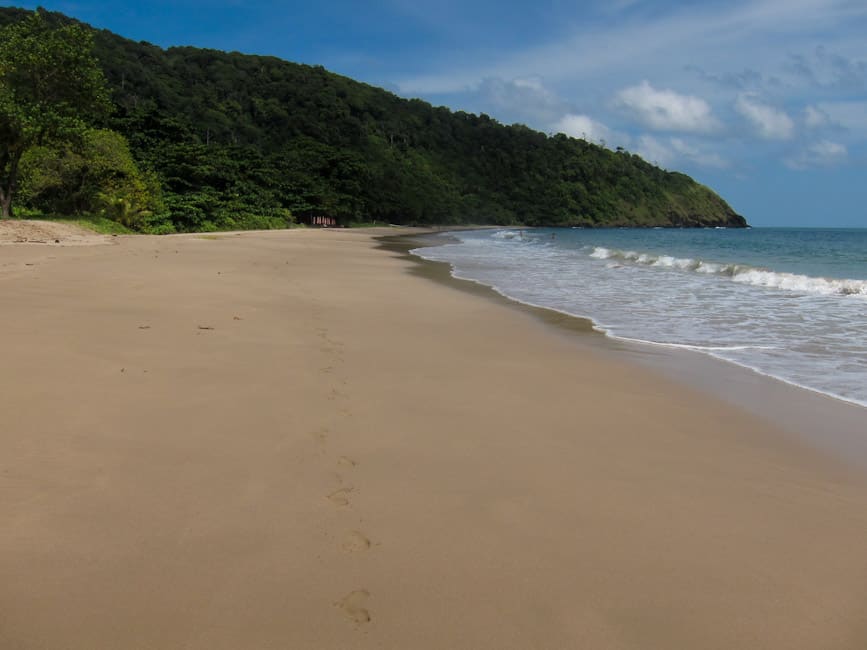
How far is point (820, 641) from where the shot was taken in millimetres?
1989

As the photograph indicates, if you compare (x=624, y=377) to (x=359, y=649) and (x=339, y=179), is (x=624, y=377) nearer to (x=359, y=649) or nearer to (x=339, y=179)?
(x=359, y=649)

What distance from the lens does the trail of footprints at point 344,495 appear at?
2.03 m

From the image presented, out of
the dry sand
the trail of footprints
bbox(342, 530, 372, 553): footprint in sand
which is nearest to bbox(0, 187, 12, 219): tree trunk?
the dry sand

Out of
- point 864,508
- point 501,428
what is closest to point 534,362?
point 501,428

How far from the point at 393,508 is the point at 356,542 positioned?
34 cm

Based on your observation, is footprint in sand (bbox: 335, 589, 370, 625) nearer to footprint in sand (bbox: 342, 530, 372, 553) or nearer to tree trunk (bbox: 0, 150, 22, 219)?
footprint in sand (bbox: 342, 530, 372, 553)

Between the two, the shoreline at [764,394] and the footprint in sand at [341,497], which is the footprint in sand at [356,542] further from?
the shoreline at [764,394]

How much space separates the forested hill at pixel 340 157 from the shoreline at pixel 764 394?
1083 inches

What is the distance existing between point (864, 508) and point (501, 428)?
1.97m

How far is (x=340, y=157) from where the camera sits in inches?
2601

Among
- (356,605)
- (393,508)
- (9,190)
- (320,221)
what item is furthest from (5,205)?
(320,221)

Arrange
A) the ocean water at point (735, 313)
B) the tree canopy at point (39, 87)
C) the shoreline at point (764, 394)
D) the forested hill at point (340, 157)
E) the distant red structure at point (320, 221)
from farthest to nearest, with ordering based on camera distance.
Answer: the distant red structure at point (320, 221), the forested hill at point (340, 157), the tree canopy at point (39, 87), the ocean water at point (735, 313), the shoreline at point (764, 394)

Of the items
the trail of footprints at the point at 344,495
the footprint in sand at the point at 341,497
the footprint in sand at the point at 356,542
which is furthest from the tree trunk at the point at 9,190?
the footprint in sand at the point at 356,542

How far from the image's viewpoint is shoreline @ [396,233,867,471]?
13.6 ft
